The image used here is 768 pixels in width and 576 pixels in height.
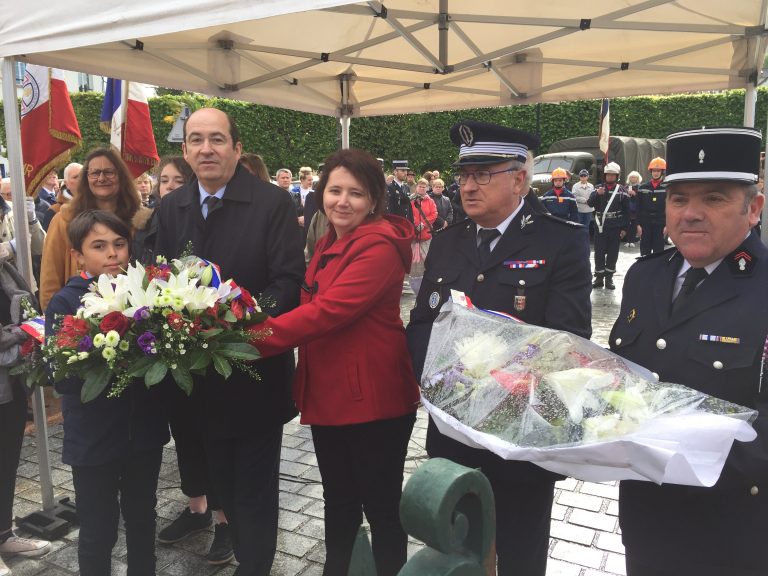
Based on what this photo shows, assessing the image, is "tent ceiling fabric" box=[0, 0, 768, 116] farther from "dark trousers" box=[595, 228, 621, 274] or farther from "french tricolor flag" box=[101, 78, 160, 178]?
"dark trousers" box=[595, 228, 621, 274]

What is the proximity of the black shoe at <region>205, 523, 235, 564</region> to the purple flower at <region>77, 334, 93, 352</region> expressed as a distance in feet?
5.27

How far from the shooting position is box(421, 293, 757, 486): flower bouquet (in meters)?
1.31

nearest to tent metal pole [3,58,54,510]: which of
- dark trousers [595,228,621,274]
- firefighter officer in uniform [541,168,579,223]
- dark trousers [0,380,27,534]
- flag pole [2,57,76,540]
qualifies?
flag pole [2,57,76,540]

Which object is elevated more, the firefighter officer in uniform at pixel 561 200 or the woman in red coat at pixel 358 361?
the firefighter officer in uniform at pixel 561 200

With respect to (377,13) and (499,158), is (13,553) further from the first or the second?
(377,13)

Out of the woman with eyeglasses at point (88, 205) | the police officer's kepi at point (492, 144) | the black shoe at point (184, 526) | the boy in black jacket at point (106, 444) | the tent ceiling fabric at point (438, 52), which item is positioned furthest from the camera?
the tent ceiling fabric at point (438, 52)

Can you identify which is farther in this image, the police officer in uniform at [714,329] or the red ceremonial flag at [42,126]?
the red ceremonial flag at [42,126]

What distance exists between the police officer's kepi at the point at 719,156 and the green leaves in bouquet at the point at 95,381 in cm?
192

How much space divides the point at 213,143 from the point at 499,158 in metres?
1.26

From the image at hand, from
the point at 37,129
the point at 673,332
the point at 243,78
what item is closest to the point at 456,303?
the point at 673,332

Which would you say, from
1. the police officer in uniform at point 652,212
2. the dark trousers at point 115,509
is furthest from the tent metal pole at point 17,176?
the police officer in uniform at point 652,212

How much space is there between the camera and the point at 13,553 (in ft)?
10.8

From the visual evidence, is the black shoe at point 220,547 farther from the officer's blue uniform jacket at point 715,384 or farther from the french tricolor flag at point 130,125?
the french tricolor flag at point 130,125

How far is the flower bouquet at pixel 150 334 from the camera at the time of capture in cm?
201
